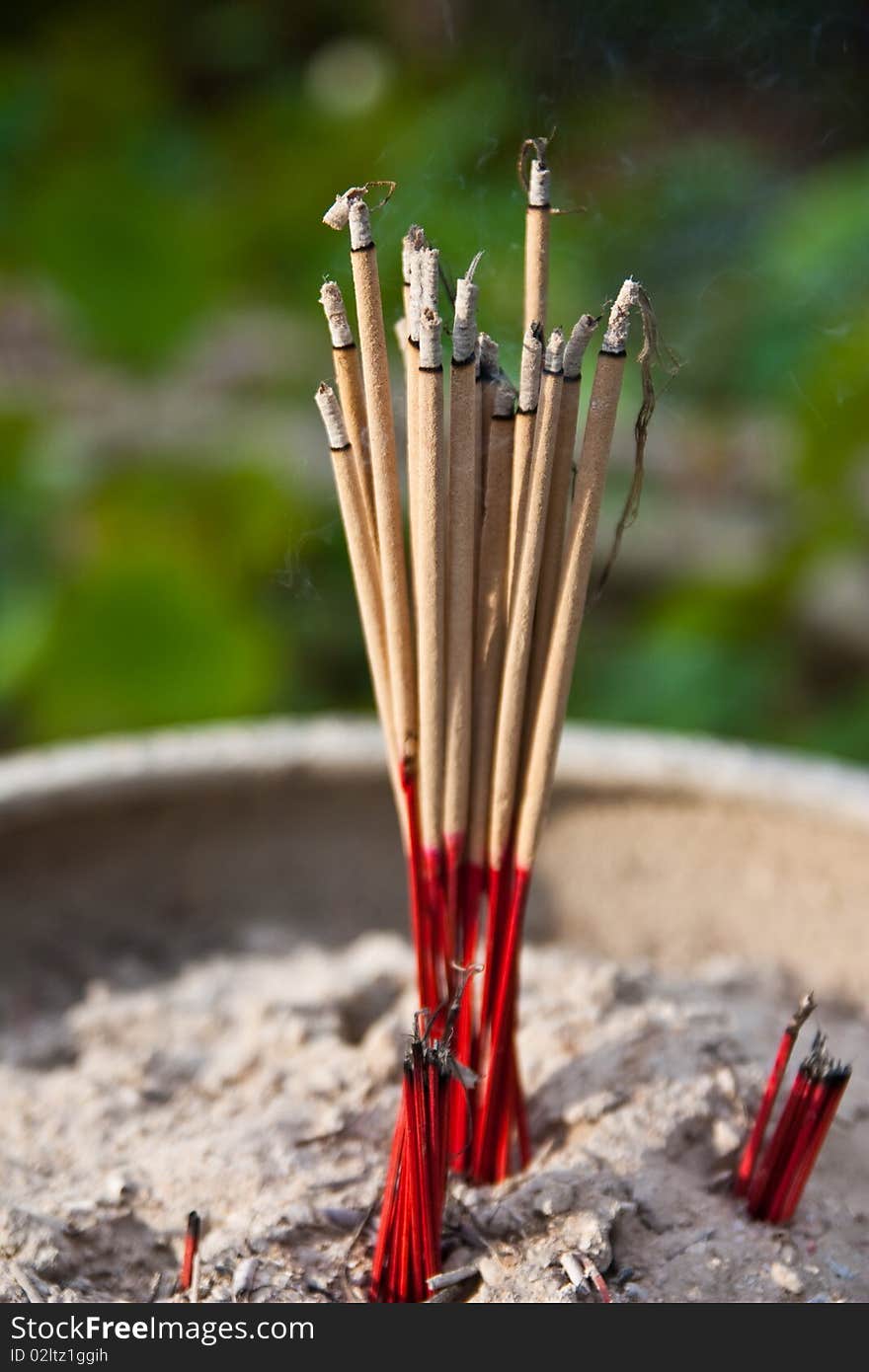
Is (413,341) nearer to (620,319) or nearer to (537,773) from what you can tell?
(620,319)

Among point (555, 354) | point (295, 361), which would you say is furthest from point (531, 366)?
point (295, 361)

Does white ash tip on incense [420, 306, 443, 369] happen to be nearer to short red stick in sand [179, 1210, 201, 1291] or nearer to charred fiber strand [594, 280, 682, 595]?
charred fiber strand [594, 280, 682, 595]

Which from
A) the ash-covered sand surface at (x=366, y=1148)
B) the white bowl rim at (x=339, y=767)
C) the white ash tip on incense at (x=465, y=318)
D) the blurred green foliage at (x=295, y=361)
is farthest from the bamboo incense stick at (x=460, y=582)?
the blurred green foliage at (x=295, y=361)

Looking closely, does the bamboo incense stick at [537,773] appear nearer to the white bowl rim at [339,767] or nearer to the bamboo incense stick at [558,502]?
the bamboo incense stick at [558,502]

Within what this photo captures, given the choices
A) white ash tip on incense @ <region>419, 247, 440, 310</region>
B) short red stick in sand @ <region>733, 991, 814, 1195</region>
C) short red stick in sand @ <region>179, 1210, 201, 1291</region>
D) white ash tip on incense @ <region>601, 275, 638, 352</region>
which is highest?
white ash tip on incense @ <region>419, 247, 440, 310</region>

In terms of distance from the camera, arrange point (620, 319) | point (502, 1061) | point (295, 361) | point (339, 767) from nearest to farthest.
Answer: point (620, 319), point (502, 1061), point (339, 767), point (295, 361)

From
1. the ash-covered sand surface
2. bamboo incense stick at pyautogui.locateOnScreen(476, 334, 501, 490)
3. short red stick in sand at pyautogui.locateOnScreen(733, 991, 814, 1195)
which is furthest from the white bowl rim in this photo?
bamboo incense stick at pyautogui.locateOnScreen(476, 334, 501, 490)

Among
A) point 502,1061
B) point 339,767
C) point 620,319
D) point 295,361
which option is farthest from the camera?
point 295,361
